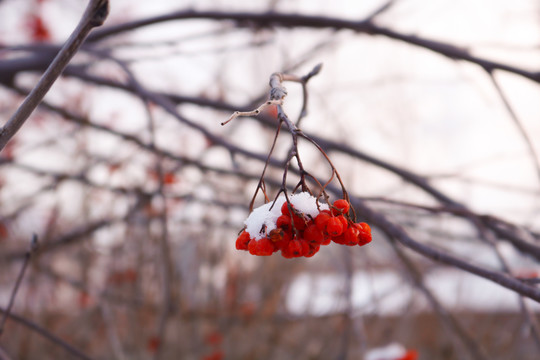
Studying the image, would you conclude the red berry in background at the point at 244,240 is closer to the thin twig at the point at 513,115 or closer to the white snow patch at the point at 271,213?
the white snow patch at the point at 271,213

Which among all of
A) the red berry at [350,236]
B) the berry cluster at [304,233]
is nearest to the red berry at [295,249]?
the berry cluster at [304,233]

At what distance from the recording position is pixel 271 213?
896 millimetres

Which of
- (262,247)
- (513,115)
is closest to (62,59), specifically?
(262,247)

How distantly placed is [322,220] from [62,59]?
54cm

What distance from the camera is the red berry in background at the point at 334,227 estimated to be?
816 mm

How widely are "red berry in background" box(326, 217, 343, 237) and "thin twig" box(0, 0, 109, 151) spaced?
21.0 inches

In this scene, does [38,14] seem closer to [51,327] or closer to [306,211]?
[51,327]

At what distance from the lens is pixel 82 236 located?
133 inches

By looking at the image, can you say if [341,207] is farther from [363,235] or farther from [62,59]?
[62,59]

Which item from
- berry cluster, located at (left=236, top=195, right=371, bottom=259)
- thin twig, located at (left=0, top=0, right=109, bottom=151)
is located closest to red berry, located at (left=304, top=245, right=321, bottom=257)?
berry cluster, located at (left=236, top=195, right=371, bottom=259)

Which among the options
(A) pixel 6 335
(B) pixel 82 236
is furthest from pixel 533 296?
(A) pixel 6 335

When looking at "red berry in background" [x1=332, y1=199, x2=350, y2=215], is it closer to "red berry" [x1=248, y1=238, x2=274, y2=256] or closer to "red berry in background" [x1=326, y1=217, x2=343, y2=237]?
"red berry in background" [x1=326, y1=217, x2=343, y2=237]

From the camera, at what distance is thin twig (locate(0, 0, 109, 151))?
613 millimetres

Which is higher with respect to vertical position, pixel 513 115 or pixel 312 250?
pixel 513 115
